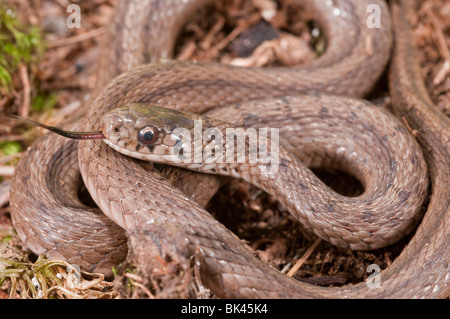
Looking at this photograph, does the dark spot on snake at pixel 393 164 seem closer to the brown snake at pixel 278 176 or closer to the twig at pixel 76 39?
the brown snake at pixel 278 176

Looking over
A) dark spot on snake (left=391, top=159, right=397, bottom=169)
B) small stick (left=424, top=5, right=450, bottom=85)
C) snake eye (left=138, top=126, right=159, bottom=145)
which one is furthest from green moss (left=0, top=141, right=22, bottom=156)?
small stick (left=424, top=5, right=450, bottom=85)

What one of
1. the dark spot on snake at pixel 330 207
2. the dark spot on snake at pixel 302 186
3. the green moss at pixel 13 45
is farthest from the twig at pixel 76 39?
the dark spot on snake at pixel 330 207

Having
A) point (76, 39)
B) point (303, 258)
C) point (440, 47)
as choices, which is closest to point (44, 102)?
point (76, 39)

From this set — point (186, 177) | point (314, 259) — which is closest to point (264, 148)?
point (186, 177)

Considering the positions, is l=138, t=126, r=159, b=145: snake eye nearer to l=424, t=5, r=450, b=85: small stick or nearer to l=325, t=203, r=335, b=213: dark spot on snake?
l=325, t=203, r=335, b=213: dark spot on snake

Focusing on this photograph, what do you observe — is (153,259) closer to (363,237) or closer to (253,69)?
(363,237)

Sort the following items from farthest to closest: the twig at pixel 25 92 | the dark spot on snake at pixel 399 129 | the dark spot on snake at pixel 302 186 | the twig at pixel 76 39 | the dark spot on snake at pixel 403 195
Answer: the twig at pixel 76 39 → the twig at pixel 25 92 → the dark spot on snake at pixel 399 129 → the dark spot on snake at pixel 302 186 → the dark spot on snake at pixel 403 195

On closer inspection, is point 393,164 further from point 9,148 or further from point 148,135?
point 9,148
